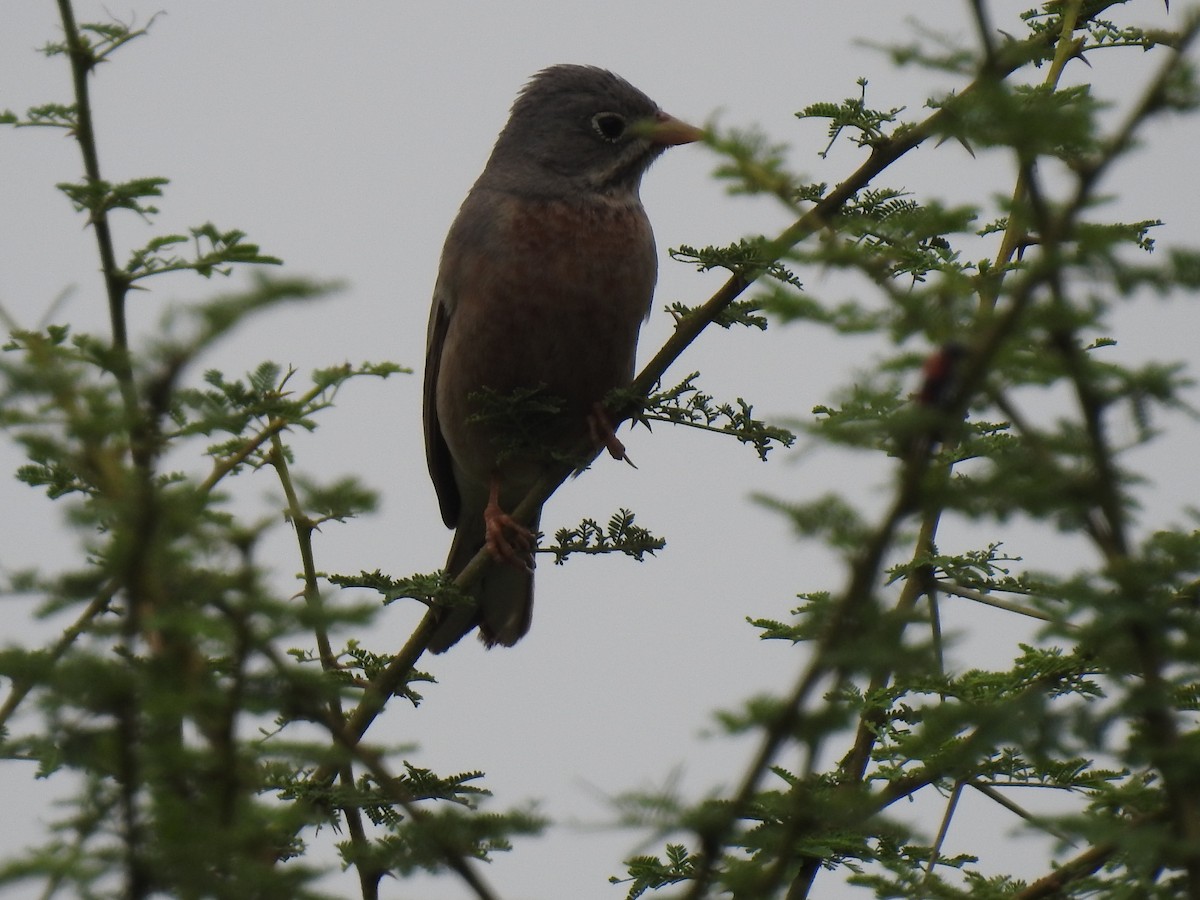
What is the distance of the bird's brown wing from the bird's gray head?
0.77 meters

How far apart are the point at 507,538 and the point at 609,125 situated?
233cm

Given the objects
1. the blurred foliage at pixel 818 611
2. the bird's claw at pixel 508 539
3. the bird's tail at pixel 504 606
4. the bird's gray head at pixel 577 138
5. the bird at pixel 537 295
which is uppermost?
the bird's gray head at pixel 577 138

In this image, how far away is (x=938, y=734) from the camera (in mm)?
2277

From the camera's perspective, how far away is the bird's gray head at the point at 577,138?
751 cm

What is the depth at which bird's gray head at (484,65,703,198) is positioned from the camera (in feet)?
24.6

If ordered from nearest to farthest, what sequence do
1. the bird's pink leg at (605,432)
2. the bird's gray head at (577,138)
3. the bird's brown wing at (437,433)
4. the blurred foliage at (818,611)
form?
the blurred foliage at (818,611) < the bird's pink leg at (605,432) < the bird's gray head at (577,138) < the bird's brown wing at (437,433)

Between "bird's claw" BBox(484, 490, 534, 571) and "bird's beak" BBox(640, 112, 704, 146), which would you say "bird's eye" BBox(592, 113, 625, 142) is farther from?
"bird's claw" BBox(484, 490, 534, 571)

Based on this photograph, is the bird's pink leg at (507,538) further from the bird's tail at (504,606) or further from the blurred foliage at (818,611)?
the blurred foliage at (818,611)

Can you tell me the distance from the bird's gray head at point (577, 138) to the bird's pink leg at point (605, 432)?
136cm

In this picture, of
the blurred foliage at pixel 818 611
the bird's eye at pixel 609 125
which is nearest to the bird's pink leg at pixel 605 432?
the bird's eye at pixel 609 125

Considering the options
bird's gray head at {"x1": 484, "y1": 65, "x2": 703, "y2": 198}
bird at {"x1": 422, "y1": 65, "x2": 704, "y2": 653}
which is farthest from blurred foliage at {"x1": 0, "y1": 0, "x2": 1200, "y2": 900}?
bird's gray head at {"x1": 484, "y1": 65, "x2": 703, "y2": 198}

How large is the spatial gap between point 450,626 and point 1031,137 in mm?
5407

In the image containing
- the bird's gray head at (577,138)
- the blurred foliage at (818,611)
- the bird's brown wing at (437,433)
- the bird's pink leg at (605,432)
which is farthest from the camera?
the bird's brown wing at (437,433)

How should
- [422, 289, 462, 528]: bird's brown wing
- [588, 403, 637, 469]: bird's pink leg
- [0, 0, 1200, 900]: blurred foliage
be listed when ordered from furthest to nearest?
1. [422, 289, 462, 528]: bird's brown wing
2. [588, 403, 637, 469]: bird's pink leg
3. [0, 0, 1200, 900]: blurred foliage
